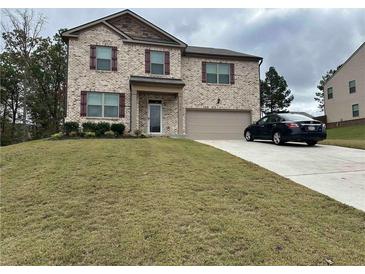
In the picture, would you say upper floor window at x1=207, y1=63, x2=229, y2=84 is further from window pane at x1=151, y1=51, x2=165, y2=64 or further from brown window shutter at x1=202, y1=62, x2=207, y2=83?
window pane at x1=151, y1=51, x2=165, y2=64

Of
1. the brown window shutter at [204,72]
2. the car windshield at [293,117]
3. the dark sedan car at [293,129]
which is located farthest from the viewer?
the brown window shutter at [204,72]

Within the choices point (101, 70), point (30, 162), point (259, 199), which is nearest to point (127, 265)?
point (259, 199)

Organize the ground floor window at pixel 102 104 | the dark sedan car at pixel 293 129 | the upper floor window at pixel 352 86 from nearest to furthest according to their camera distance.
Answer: the dark sedan car at pixel 293 129 < the ground floor window at pixel 102 104 < the upper floor window at pixel 352 86

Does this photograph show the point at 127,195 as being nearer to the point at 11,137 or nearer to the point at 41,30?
the point at 41,30

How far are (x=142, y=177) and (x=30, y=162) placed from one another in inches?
161

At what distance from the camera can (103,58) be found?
18781 mm

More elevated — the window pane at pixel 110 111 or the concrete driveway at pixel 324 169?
the window pane at pixel 110 111

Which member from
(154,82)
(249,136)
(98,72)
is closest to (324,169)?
(249,136)

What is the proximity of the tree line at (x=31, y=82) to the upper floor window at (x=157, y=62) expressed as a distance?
1445 cm

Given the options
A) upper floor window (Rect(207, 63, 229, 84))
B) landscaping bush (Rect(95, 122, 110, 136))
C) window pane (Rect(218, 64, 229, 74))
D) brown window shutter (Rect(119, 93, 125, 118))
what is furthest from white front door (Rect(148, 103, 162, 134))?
window pane (Rect(218, 64, 229, 74))

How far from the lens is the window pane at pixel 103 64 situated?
18.6 meters

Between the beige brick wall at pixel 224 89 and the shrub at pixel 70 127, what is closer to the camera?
the shrub at pixel 70 127

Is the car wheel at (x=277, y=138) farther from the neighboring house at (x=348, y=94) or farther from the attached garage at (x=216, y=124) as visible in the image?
the neighboring house at (x=348, y=94)

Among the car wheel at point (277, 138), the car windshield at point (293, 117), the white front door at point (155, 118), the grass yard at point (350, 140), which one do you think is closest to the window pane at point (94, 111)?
the white front door at point (155, 118)
